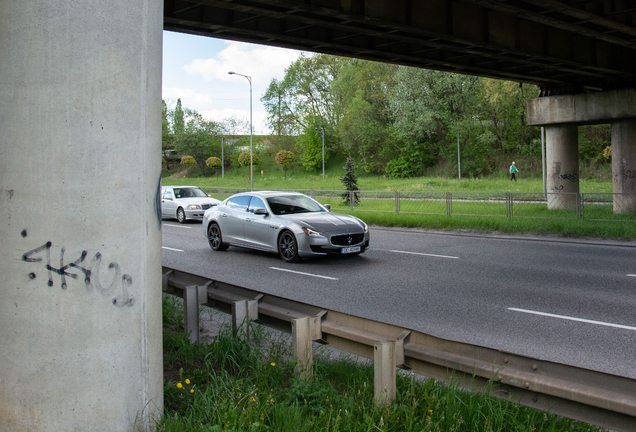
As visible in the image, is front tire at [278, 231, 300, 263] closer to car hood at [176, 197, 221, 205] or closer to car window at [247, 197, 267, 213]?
car window at [247, 197, 267, 213]

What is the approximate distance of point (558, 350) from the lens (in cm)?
589

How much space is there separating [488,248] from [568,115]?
11.2 meters

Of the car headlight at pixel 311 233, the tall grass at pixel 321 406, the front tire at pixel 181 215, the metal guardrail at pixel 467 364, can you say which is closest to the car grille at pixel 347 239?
the car headlight at pixel 311 233

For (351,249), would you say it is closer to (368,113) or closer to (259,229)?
(259,229)

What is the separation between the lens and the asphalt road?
6.37 metres

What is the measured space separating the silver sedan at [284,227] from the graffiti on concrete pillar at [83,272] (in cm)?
851

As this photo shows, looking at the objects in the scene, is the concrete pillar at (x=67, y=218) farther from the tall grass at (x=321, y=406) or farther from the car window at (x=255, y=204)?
the car window at (x=255, y=204)

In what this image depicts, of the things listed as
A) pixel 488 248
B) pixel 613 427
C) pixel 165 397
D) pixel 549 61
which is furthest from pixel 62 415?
pixel 549 61

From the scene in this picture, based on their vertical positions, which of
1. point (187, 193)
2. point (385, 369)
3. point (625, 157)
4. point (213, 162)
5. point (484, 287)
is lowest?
point (484, 287)

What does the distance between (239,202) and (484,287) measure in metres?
6.82

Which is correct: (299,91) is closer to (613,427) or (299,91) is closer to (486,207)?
(486,207)

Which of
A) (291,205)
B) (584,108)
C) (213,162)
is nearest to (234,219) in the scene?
(291,205)

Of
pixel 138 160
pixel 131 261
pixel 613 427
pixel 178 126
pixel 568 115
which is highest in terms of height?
pixel 178 126

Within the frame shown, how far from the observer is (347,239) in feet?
40.3
